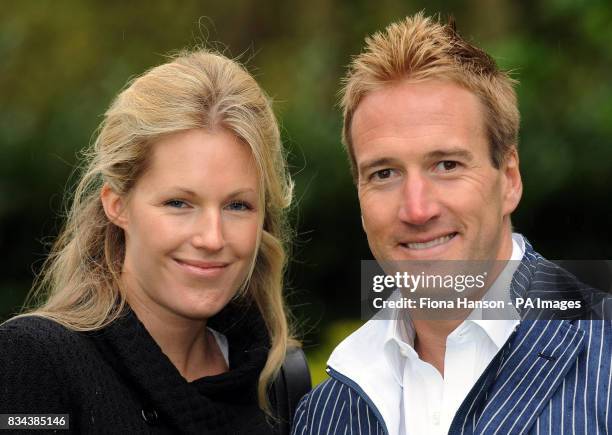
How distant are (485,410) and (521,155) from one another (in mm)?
4726

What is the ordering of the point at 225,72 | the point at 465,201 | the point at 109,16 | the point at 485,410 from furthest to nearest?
the point at 109,16
the point at 225,72
the point at 465,201
the point at 485,410

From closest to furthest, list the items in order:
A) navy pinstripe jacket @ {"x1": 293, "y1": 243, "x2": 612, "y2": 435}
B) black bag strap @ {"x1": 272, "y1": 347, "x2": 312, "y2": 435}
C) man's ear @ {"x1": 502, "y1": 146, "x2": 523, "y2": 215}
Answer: navy pinstripe jacket @ {"x1": 293, "y1": 243, "x2": 612, "y2": 435}, man's ear @ {"x1": 502, "y1": 146, "x2": 523, "y2": 215}, black bag strap @ {"x1": 272, "y1": 347, "x2": 312, "y2": 435}

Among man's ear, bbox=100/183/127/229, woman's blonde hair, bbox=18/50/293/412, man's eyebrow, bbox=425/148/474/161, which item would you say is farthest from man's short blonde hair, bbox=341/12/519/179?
man's ear, bbox=100/183/127/229

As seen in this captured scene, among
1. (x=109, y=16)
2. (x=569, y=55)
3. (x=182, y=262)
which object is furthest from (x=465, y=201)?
(x=109, y=16)

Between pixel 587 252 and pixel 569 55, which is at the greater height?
pixel 569 55

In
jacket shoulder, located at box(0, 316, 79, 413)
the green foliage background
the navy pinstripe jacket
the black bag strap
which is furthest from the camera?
the green foliage background

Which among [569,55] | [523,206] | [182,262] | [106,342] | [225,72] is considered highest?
[569,55]

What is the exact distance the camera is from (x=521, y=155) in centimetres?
759

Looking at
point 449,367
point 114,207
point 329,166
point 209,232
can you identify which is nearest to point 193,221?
point 209,232

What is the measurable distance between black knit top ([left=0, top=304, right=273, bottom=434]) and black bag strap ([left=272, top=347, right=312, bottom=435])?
10 cm

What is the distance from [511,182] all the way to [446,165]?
32cm

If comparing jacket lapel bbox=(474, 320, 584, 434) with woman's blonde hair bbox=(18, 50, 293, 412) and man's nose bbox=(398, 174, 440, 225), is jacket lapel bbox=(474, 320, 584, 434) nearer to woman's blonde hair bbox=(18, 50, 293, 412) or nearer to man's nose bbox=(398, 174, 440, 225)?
man's nose bbox=(398, 174, 440, 225)

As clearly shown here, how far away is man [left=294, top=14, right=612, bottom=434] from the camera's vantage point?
329 cm

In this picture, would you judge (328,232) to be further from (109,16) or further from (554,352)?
(109,16)
